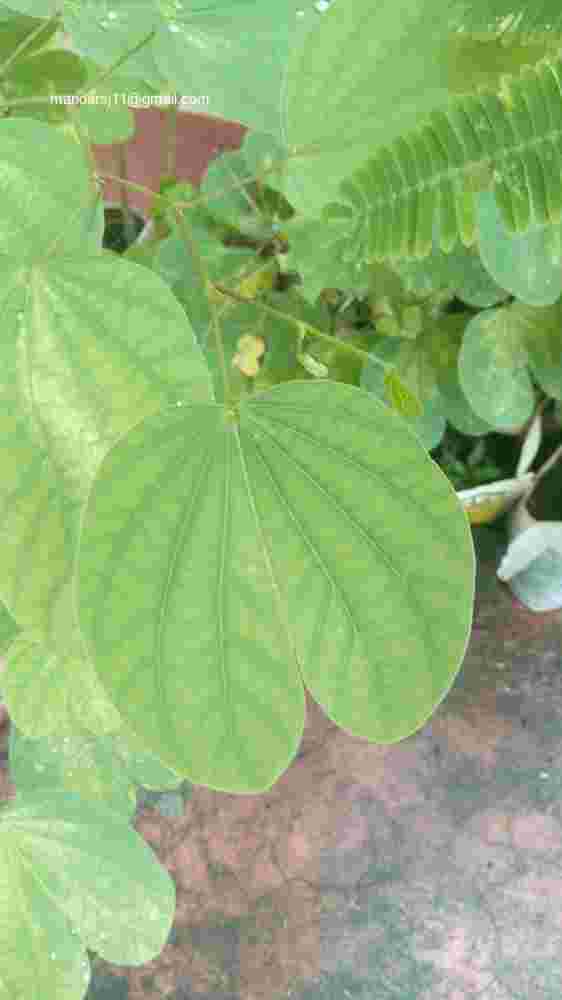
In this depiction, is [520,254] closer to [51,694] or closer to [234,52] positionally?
[234,52]

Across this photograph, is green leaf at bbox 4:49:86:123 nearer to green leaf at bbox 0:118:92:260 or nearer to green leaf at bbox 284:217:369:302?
green leaf at bbox 284:217:369:302

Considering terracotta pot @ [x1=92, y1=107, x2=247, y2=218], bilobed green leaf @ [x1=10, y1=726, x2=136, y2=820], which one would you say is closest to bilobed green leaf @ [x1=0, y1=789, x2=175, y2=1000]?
bilobed green leaf @ [x1=10, y1=726, x2=136, y2=820]

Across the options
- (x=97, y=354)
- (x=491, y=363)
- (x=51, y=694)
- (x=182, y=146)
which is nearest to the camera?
(x=97, y=354)

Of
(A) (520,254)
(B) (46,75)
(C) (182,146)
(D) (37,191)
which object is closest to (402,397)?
(A) (520,254)

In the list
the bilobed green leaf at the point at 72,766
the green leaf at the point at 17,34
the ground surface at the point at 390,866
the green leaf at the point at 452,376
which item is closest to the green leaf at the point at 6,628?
the bilobed green leaf at the point at 72,766

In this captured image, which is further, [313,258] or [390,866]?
[390,866]

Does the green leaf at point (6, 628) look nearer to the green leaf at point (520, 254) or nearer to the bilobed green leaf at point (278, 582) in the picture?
the bilobed green leaf at point (278, 582)

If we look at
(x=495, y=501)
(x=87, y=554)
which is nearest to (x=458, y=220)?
(x=87, y=554)

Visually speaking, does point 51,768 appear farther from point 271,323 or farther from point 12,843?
point 271,323
